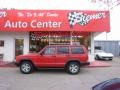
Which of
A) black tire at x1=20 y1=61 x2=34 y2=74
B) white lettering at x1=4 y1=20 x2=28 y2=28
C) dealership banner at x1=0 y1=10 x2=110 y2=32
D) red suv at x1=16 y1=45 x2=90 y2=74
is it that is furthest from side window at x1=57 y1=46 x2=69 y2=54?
white lettering at x1=4 y1=20 x2=28 y2=28

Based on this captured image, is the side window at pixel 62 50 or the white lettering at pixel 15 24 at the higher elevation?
the white lettering at pixel 15 24

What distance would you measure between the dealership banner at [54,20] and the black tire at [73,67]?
5463 millimetres

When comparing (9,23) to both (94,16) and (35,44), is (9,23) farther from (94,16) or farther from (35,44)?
(94,16)

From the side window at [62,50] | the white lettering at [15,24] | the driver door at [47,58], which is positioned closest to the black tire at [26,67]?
the driver door at [47,58]

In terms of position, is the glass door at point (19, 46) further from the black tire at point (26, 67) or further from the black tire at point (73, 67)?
the black tire at point (73, 67)

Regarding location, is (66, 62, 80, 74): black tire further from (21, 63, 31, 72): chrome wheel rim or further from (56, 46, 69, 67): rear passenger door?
(21, 63, 31, 72): chrome wheel rim

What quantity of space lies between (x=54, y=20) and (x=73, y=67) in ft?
20.3

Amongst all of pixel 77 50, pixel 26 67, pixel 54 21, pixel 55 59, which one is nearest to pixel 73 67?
pixel 77 50

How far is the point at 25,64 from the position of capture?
19.4m

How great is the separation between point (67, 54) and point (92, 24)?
225 inches

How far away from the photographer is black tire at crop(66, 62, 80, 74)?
1923 centimetres

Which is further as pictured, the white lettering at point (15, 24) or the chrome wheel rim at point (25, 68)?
the white lettering at point (15, 24)

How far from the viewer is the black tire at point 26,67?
19.3 metres

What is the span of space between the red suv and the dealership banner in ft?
16.6
